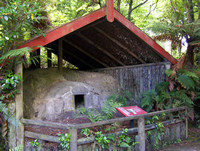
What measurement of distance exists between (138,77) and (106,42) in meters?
2.01

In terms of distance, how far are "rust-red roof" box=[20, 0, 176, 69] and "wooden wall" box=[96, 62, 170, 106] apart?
0.26 metres

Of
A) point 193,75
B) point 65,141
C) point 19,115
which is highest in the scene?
point 193,75

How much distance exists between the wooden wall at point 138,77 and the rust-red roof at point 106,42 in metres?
0.26

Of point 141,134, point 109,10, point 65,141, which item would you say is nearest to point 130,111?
point 141,134

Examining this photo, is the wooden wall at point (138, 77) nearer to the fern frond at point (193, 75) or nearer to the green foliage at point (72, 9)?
the fern frond at point (193, 75)

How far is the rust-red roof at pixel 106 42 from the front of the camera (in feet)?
18.7

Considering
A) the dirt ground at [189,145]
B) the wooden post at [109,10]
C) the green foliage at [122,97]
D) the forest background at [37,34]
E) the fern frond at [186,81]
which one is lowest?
the dirt ground at [189,145]

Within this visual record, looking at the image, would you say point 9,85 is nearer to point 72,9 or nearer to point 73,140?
point 73,140

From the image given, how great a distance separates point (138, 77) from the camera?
8.25 metres

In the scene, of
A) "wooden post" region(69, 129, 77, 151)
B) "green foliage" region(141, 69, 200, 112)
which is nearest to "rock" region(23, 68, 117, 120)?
"green foliage" region(141, 69, 200, 112)

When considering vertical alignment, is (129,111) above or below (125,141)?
above

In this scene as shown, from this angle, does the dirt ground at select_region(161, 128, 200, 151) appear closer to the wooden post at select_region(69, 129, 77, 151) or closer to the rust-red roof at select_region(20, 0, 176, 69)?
the rust-red roof at select_region(20, 0, 176, 69)

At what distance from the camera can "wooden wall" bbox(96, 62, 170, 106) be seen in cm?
773

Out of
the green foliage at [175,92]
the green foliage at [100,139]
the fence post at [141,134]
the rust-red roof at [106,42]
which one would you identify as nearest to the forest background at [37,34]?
the green foliage at [175,92]
